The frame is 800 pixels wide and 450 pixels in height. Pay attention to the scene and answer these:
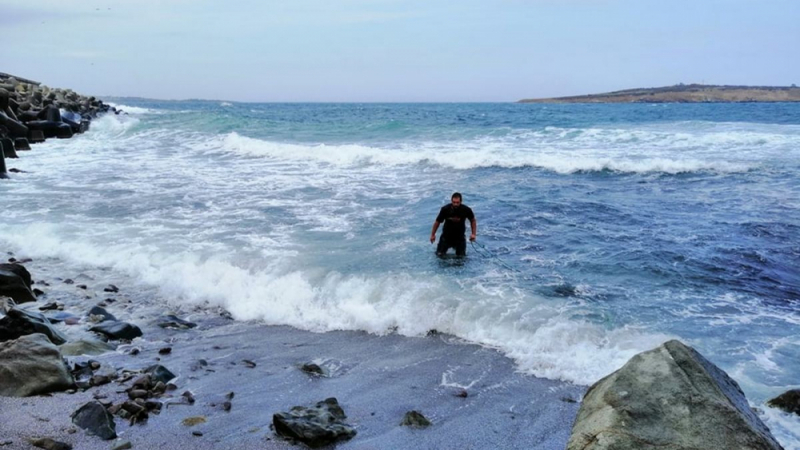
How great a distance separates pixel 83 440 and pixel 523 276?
6442 mm

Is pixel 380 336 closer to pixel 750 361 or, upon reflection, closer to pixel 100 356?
pixel 100 356

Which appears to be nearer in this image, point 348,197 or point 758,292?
point 758,292

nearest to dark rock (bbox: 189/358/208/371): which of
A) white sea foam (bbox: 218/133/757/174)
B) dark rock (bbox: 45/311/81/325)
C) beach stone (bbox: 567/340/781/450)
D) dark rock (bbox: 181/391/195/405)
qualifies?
dark rock (bbox: 181/391/195/405)

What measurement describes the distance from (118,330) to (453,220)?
5709 millimetres

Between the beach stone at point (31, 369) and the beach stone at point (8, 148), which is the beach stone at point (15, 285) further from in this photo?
the beach stone at point (8, 148)

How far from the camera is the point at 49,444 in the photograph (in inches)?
187

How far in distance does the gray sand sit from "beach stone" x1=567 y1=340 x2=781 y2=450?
1.32m

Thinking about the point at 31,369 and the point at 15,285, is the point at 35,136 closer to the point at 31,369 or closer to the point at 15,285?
the point at 15,285

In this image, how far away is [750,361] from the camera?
6719mm

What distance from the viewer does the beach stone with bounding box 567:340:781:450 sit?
3.64 m

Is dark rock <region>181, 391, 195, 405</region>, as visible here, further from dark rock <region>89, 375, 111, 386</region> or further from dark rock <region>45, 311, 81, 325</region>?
dark rock <region>45, 311, 81, 325</region>

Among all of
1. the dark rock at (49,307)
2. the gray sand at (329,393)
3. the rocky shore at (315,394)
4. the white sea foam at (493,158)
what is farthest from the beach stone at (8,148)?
the gray sand at (329,393)

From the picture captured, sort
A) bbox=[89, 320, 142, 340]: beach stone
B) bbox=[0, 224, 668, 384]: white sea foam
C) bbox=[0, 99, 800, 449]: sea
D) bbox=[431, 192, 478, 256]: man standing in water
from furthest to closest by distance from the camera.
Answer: bbox=[431, 192, 478, 256]: man standing in water
bbox=[0, 99, 800, 449]: sea
bbox=[89, 320, 142, 340]: beach stone
bbox=[0, 224, 668, 384]: white sea foam

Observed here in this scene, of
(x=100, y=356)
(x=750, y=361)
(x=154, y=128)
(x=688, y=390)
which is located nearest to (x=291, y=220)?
(x=100, y=356)
